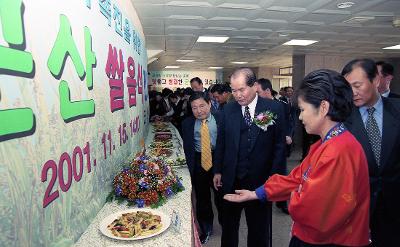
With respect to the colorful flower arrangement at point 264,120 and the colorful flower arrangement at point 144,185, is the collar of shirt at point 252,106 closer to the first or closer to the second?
the colorful flower arrangement at point 264,120

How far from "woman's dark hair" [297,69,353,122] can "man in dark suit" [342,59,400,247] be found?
60 centimetres

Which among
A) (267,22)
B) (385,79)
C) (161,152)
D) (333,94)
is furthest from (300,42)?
(333,94)

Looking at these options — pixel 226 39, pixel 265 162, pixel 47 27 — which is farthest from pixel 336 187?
pixel 226 39

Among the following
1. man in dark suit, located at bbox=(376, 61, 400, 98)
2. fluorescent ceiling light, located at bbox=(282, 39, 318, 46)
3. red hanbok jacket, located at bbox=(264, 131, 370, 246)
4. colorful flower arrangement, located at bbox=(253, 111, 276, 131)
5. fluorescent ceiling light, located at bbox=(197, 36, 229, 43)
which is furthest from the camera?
fluorescent ceiling light, located at bbox=(282, 39, 318, 46)

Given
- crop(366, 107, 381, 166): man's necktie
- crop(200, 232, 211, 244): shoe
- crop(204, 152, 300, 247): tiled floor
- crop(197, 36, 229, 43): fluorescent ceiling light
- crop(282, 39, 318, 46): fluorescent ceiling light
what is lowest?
crop(204, 152, 300, 247): tiled floor

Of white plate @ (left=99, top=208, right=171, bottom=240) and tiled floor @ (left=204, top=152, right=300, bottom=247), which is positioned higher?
white plate @ (left=99, top=208, right=171, bottom=240)

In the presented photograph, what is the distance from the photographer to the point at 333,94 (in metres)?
1.22

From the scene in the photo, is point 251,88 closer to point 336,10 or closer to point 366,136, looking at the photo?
point 366,136

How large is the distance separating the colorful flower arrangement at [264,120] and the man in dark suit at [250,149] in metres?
0.03

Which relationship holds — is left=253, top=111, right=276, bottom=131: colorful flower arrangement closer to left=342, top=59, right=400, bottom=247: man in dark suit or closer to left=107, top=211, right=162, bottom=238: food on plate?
left=342, top=59, right=400, bottom=247: man in dark suit

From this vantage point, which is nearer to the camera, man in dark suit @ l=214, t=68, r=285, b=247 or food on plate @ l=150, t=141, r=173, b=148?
man in dark suit @ l=214, t=68, r=285, b=247

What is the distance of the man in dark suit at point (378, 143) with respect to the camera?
5.43 ft

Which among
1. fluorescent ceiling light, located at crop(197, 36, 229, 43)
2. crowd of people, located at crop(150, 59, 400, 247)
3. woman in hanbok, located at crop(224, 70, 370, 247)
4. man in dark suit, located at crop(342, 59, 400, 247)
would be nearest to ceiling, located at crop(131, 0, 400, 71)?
fluorescent ceiling light, located at crop(197, 36, 229, 43)

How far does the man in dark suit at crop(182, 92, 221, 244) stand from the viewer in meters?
2.84
